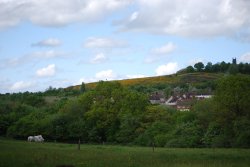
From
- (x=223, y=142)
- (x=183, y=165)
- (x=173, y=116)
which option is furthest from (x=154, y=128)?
(x=183, y=165)

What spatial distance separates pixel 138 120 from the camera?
264 feet

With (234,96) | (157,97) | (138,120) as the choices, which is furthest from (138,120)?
(157,97)

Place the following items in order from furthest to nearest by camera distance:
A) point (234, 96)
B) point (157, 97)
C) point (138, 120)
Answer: point (157, 97)
point (138, 120)
point (234, 96)

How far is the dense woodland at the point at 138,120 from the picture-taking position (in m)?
67.6

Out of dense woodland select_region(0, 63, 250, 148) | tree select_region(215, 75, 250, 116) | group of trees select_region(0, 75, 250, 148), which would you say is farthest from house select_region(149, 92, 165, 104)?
tree select_region(215, 75, 250, 116)

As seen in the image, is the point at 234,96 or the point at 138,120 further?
the point at 138,120

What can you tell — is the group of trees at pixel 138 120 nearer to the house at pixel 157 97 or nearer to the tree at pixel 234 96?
the tree at pixel 234 96

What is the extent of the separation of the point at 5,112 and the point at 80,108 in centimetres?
1954

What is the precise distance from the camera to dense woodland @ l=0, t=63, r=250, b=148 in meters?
67.6

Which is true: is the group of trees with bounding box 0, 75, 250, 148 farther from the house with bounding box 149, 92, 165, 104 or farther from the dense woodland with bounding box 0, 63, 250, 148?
the house with bounding box 149, 92, 165, 104

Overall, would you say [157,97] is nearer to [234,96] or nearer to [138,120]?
[138,120]

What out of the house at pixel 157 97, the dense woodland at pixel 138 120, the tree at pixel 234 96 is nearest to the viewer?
the tree at pixel 234 96

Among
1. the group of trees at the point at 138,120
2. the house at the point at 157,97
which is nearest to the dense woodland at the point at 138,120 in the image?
the group of trees at the point at 138,120

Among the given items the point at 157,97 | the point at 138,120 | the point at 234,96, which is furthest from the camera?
the point at 157,97
